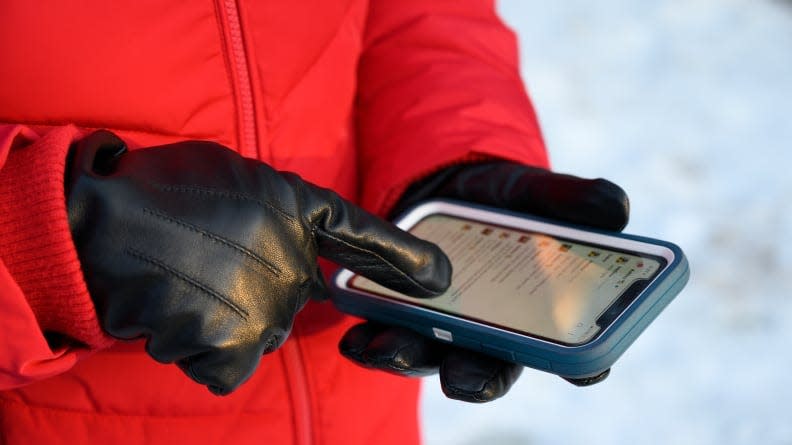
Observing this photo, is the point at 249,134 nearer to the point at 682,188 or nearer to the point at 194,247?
the point at 194,247

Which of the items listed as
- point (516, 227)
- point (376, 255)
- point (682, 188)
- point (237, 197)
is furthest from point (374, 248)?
point (682, 188)

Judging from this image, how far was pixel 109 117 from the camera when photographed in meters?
0.68

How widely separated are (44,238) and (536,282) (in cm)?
41

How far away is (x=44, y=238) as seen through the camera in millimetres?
570

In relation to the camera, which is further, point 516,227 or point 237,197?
point 516,227

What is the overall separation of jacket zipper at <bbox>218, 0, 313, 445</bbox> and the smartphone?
7 centimetres

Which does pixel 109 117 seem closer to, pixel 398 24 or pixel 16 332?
pixel 16 332

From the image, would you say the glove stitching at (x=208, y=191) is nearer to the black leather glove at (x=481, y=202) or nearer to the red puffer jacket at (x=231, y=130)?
the red puffer jacket at (x=231, y=130)

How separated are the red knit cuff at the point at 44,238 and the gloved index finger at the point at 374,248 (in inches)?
6.6

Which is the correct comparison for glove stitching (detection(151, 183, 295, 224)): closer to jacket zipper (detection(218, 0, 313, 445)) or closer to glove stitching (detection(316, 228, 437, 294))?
glove stitching (detection(316, 228, 437, 294))

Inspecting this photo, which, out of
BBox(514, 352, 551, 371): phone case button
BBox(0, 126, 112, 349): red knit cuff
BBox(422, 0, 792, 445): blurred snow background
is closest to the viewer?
BBox(0, 126, 112, 349): red knit cuff

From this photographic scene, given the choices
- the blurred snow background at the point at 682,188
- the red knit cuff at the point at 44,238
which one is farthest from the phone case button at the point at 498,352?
the blurred snow background at the point at 682,188

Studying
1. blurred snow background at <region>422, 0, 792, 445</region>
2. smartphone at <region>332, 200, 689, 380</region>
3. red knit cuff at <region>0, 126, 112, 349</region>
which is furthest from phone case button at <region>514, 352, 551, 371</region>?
blurred snow background at <region>422, 0, 792, 445</region>

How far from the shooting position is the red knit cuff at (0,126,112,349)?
22.4 inches
